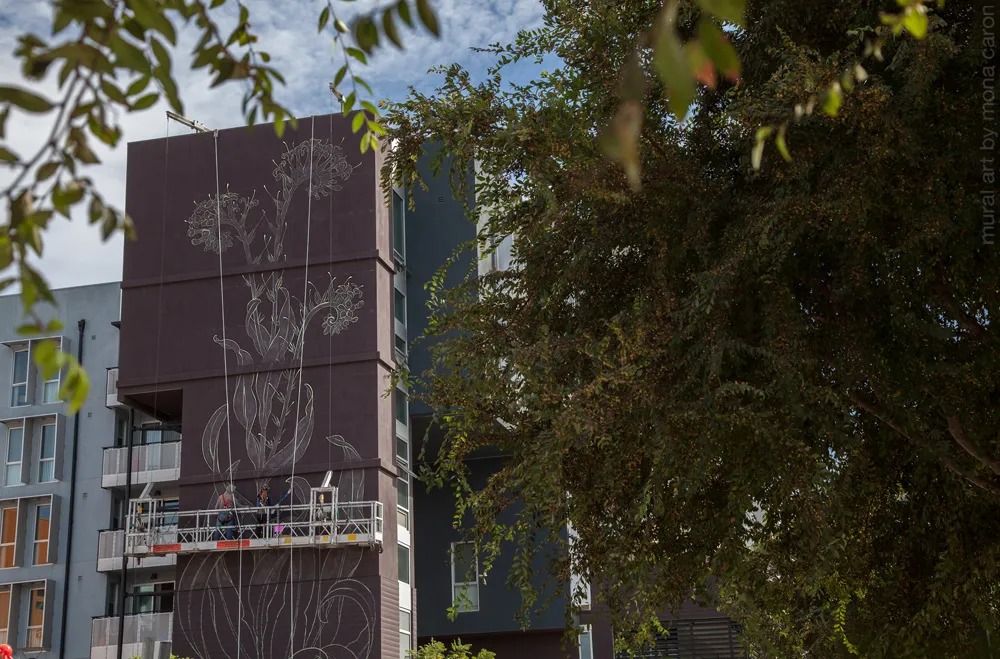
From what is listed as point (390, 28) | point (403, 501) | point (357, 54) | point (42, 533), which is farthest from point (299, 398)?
point (390, 28)

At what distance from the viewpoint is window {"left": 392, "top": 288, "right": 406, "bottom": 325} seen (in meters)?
30.8

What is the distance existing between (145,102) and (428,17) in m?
0.87

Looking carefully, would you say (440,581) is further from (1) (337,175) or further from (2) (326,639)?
(1) (337,175)

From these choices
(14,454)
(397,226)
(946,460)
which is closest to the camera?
(946,460)

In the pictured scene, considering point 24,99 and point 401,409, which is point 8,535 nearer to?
point 401,409

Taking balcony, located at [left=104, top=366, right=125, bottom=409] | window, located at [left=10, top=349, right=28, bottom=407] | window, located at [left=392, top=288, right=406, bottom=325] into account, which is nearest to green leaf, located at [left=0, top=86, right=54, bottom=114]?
window, located at [left=392, top=288, right=406, bottom=325]

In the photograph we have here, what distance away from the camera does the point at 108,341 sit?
3456cm

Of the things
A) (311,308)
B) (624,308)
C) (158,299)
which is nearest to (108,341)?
(158,299)

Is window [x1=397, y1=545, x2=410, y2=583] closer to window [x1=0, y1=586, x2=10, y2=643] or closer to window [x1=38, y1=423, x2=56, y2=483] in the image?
window [x1=38, y1=423, x2=56, y2=483]

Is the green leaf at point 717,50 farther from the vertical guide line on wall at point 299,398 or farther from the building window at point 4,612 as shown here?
the building window at point 4,612

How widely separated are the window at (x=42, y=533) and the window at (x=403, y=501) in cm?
1118

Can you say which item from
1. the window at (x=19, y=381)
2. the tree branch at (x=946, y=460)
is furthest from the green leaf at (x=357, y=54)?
the window at (x=19, y=381)

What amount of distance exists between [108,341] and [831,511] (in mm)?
30229

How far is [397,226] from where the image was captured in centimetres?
3102
